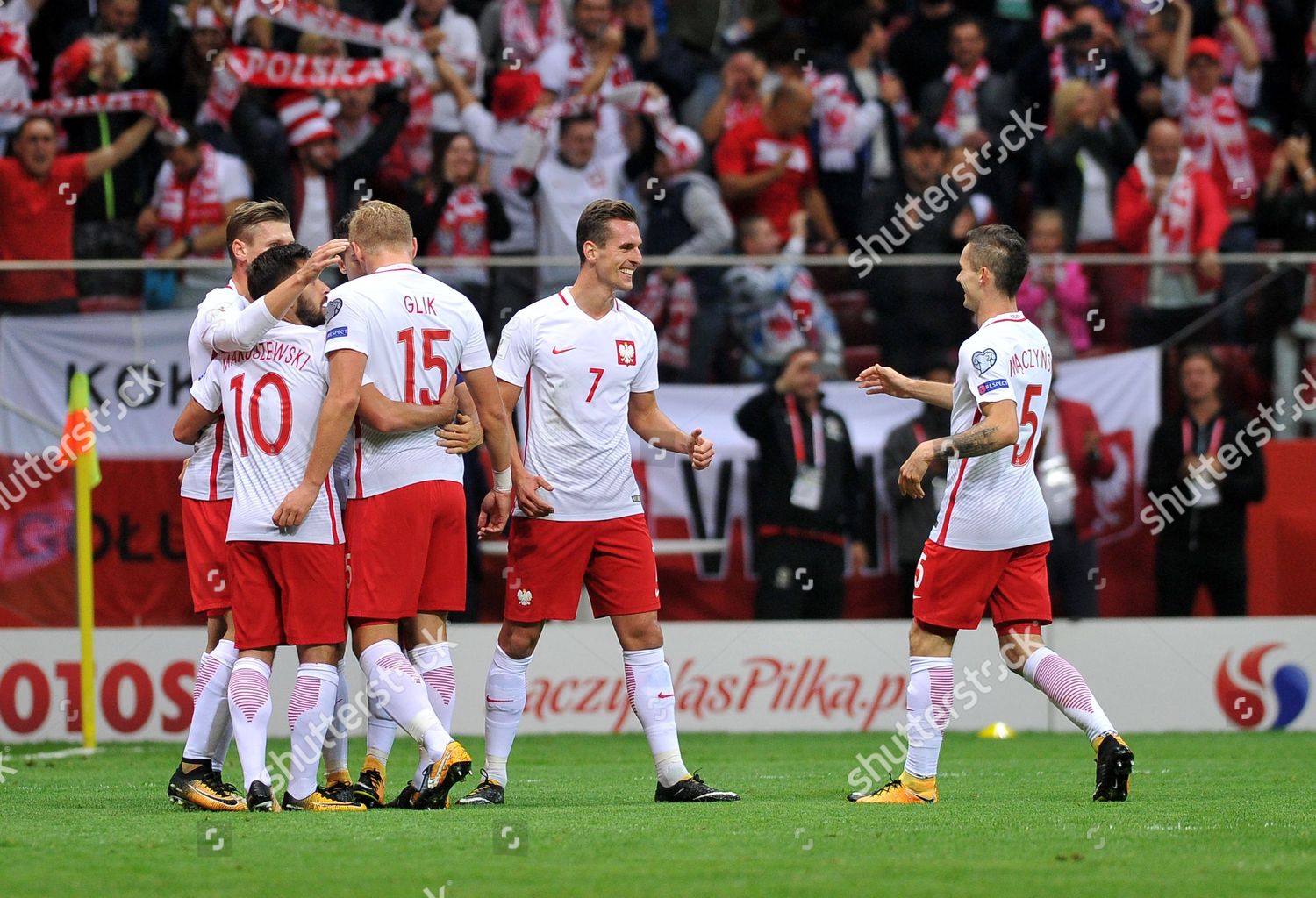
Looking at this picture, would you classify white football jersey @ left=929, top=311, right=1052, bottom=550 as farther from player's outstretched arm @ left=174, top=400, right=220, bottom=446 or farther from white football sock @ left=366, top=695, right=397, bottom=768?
player's outstretched arm @ left=174, top=400, right=220, bottom=446

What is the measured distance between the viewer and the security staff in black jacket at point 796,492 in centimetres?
1183

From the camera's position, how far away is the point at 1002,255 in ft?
23.6

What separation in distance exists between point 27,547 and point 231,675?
534 cm

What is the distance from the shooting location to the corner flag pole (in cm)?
1018

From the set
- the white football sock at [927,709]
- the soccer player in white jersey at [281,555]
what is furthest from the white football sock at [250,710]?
the white football sock at [927,709]

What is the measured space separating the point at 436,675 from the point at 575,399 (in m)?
1.27

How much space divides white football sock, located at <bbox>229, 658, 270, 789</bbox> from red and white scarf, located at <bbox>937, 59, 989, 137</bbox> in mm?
9194

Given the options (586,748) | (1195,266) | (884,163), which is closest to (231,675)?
(586,748)

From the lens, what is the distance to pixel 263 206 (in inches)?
286

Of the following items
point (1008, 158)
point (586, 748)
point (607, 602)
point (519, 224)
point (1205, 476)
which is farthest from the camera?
point (1008, 158)

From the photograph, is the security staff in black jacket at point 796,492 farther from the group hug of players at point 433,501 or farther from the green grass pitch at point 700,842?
the group hug of players at point 433,501

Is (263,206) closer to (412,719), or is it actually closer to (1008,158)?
(412,719)

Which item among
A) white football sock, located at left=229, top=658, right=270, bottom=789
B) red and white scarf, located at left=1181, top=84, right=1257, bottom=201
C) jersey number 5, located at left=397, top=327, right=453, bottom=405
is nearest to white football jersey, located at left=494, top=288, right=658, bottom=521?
jersey number 5, located at left=397, top=327, right=453, bottom=405

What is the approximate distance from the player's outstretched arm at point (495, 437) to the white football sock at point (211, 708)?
1251 mm
